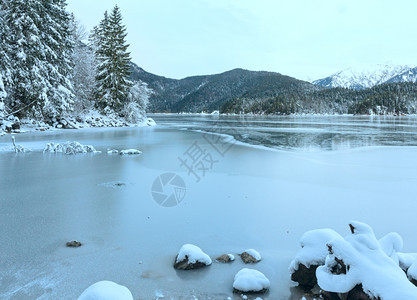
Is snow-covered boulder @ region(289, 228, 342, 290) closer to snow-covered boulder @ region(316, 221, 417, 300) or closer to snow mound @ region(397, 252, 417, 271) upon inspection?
snow-covered boulder @ region(316, 221, 417, 300)

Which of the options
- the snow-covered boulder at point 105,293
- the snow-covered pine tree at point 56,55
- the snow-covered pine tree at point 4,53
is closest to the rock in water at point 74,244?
the snow-covered boulder at point 105,293

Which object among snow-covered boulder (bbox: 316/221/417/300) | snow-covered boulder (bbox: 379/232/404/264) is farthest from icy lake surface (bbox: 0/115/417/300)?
snow-covered boulder (bbox: 379/232/404/264)

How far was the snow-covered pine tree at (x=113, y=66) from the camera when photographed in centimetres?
3928

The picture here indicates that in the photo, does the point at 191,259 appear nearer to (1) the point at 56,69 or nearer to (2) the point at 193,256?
(2) the point at 193,256

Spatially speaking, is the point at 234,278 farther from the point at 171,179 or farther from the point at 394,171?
the point at 394,171

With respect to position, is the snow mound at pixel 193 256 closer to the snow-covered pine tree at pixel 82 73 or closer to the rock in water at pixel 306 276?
the rock in water at pixel 306 276

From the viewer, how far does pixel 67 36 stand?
3281 centimetres

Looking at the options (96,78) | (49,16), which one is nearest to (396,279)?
(49,16)

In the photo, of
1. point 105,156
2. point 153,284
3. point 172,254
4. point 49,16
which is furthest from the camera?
point 49,16

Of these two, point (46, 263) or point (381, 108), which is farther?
point (381, 108)

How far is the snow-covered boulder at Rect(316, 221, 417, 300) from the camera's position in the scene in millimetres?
2504

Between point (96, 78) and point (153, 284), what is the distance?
4166 cm

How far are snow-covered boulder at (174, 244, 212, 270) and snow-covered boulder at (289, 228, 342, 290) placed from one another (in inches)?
43.3

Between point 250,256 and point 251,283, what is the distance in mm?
765
